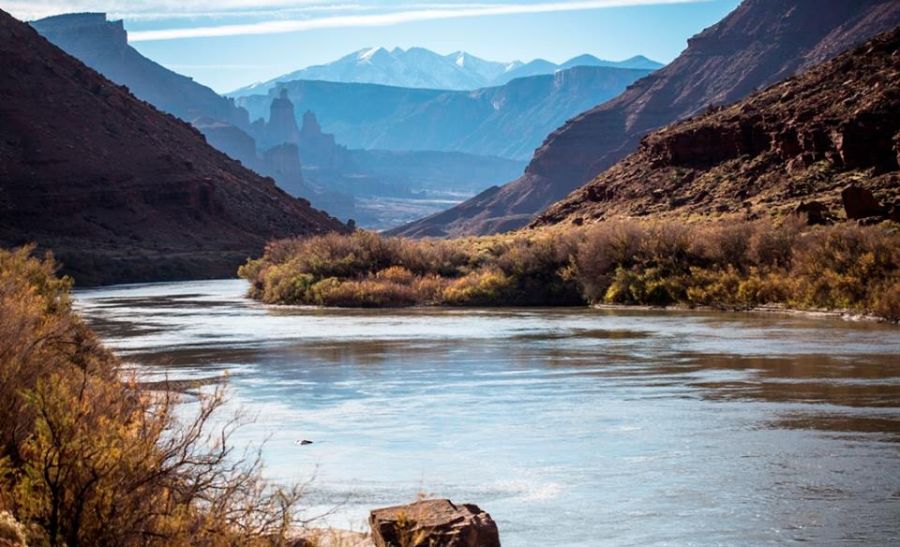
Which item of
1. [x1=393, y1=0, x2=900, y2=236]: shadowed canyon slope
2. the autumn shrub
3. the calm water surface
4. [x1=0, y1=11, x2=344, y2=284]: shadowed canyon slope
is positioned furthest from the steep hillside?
[x1=393, y1=0, x2=900, y2=236]: shadowed canyon slope

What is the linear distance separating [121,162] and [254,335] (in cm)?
6161

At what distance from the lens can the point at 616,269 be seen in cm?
4459

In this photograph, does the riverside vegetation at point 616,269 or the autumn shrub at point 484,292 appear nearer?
the riverside vegetation at point 616,269

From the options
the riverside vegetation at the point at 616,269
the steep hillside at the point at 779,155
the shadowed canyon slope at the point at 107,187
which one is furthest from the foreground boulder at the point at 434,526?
the shadowed canyon slope at the point at 107,187

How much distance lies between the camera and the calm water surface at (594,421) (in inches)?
500

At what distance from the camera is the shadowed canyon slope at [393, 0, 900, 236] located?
118875mm

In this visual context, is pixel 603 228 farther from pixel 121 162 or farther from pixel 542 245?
pixel 121 162

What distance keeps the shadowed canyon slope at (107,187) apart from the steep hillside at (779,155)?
30.2 m

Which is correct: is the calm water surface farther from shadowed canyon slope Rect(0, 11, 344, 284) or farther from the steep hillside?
shadowed canyon slope Rect(0, 11, 344, 284)

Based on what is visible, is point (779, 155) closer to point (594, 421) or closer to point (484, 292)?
point (484, 292)

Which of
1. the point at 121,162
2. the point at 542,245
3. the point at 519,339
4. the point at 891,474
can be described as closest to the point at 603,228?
the point at 542,245

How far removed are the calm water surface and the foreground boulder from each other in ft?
6.19

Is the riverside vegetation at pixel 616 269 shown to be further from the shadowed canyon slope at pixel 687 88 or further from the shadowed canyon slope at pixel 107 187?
the shadowed canyon slope at pixel 687 88

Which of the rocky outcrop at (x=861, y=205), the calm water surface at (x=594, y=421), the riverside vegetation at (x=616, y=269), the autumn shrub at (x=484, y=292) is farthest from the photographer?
the autumn shrub at (x=484, y=292)
